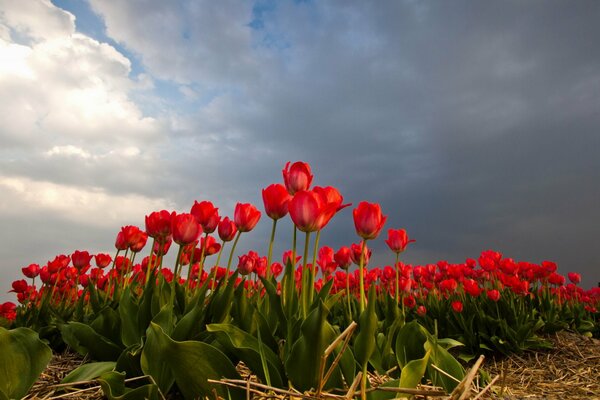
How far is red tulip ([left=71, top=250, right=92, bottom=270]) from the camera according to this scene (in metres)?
5.08

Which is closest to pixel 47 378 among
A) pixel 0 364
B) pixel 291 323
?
pixel 0 364

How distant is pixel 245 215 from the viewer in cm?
306

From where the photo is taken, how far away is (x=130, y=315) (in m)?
2.94

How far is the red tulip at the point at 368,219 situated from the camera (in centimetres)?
252

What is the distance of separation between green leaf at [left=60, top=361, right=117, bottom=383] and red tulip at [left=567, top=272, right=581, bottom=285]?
9.27m

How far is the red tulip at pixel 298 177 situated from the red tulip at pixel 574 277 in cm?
848

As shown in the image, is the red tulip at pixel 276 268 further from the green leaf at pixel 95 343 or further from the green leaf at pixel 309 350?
the green leaf at pixel 309 350

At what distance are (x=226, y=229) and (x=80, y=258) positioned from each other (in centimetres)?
264

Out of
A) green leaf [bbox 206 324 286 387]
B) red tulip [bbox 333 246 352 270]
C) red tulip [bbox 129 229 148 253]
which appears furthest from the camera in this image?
red tulip [bbox 333 246 352 270]

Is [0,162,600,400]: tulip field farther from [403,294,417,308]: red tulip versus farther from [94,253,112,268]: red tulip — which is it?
[403,294,417,308]: red tulip

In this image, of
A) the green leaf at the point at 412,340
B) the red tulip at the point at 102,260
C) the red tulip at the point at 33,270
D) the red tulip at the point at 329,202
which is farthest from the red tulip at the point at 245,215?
the red tulip at the point at 33,270

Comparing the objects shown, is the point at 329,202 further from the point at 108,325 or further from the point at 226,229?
the point at 108,325

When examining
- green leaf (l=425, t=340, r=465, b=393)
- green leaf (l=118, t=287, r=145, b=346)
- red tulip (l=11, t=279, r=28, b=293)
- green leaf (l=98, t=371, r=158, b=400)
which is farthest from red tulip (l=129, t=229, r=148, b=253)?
red tulip (l=11, t=279, r=28, b=293)

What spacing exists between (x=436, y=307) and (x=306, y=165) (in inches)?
211
